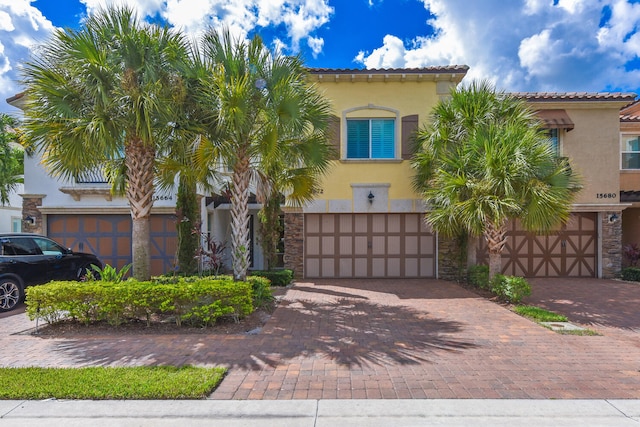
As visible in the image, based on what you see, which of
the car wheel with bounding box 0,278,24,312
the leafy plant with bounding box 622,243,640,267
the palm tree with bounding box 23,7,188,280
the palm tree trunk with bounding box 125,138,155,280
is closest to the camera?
the palm tree with bounding box 23,7,188,280

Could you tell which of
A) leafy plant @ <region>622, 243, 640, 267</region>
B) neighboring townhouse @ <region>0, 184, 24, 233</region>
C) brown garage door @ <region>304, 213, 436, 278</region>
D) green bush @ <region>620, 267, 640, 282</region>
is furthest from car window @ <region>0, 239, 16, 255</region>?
leafy plant @ <region>622, 243, 640, 267</region>

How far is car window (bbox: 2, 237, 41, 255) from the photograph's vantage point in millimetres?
9195

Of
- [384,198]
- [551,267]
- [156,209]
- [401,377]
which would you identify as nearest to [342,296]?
[384,198]

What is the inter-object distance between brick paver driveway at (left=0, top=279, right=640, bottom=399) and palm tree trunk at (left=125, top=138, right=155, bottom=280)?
6.25ft

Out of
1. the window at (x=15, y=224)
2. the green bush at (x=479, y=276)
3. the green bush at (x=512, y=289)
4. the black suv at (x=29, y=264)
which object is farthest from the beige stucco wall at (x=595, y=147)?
the window at (x=15, y=224)

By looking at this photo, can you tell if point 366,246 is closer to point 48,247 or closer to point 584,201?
point 584,201

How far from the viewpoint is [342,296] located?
10281mm

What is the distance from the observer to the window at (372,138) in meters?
13.3

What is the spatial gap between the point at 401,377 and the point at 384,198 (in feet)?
28.9

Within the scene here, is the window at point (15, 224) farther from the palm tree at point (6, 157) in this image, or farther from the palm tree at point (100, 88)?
the palm tree at point (100, 88)

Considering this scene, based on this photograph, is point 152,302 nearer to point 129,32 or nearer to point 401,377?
point 401,377

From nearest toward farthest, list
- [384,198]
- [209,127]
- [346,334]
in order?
[346,334]
[209,127]
[384,198]

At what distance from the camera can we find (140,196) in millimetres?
8055

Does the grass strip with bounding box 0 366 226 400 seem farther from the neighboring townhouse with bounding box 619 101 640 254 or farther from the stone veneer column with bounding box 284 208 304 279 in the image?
the neighboring townhouse with bounding box 619 101 640 254
